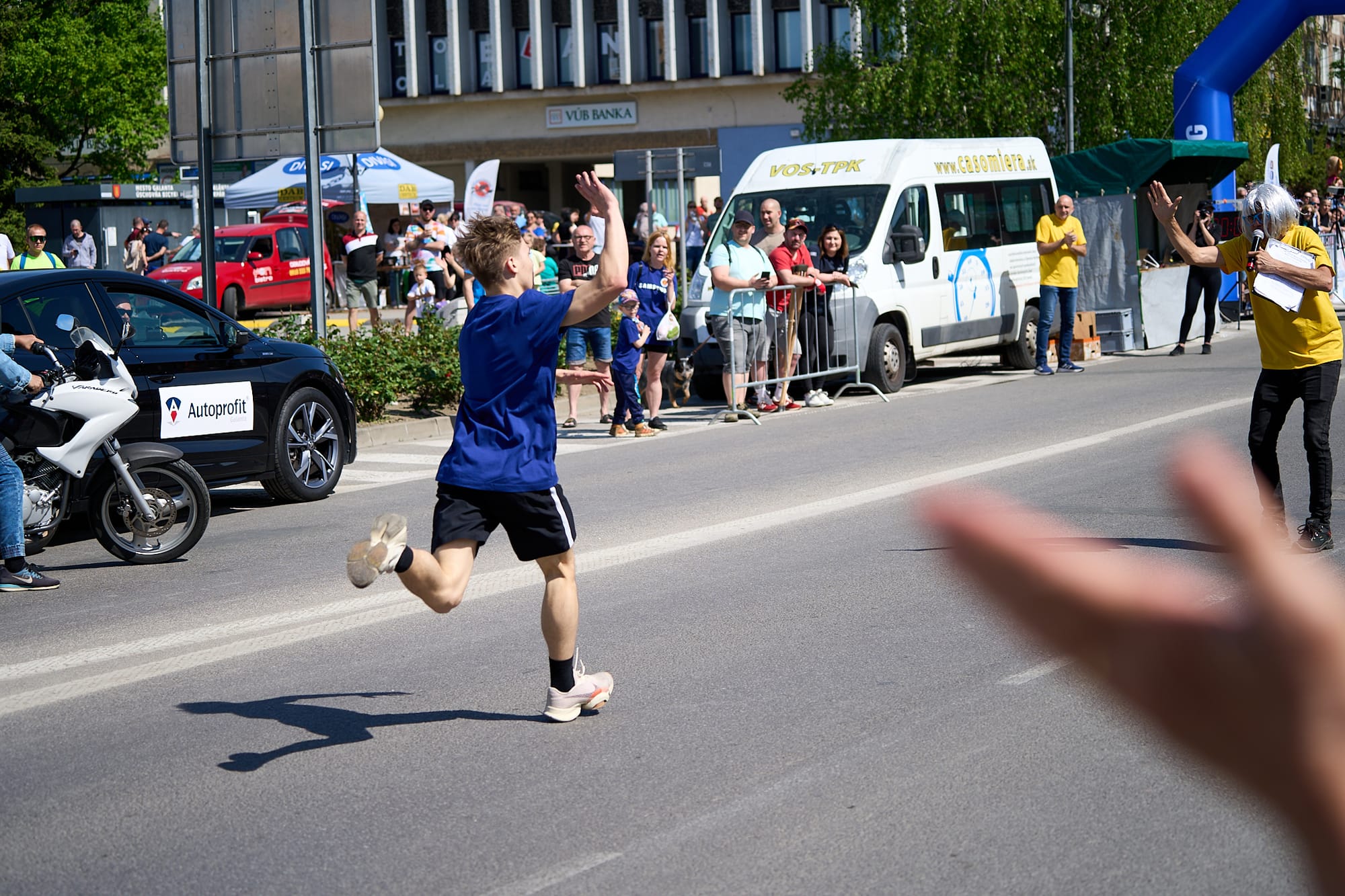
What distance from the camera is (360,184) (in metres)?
30.7

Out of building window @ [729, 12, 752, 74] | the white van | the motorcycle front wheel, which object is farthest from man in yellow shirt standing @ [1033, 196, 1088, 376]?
building window @ [729, 12, 752, 74]

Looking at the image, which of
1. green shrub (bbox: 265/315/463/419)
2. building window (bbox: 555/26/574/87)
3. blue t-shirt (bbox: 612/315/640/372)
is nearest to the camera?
blue t-shirt (bbox: 612/315/640/372)

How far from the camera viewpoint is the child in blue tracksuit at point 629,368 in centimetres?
1398

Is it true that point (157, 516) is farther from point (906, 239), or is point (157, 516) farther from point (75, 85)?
point (75, 85)

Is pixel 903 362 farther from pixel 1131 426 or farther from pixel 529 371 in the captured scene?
pixel 529 371

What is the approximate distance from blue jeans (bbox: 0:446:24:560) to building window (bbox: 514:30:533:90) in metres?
46.0

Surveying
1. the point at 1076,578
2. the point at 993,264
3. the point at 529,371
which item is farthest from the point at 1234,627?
the point at 993,264

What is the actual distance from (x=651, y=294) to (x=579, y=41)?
39.0m

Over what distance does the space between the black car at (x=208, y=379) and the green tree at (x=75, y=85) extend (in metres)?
40.7

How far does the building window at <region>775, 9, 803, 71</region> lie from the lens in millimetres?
49000

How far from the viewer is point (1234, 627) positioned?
106 cm

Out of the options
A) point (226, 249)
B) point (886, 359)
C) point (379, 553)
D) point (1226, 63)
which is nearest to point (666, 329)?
point (886, 359)

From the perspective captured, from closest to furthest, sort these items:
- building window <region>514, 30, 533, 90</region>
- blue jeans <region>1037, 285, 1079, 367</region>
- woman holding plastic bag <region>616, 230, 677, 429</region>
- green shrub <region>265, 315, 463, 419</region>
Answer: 1. woman holding plastic bag <region>616, 230, 677, 429</region>
2. green shrub <region>265, 315, 463, 419</region>
3. blue jeans <region>1037, 285, 1079, 367</region>
4. building window <region>514, 30, 533, 90</region>

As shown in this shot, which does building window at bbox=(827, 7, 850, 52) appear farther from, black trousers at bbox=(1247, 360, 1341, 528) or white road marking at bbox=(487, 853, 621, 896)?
white road marking at bbox=(487, 853, 621, 896)
